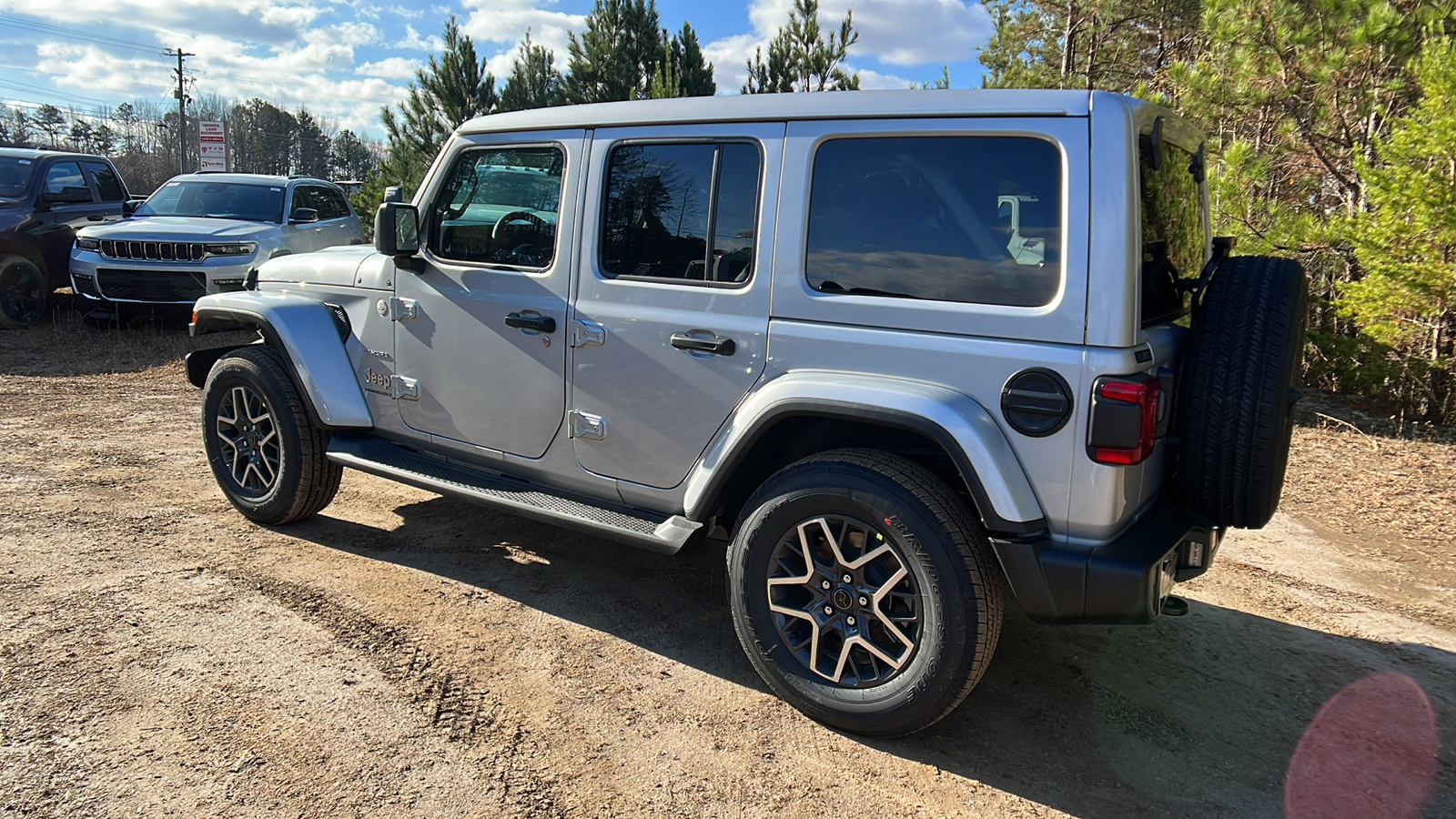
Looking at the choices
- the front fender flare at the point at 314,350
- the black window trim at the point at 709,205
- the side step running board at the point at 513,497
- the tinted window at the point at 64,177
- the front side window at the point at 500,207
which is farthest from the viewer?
the tinted window at the point at 64,177

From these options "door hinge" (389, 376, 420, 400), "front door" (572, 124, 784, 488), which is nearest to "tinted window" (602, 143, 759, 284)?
"front door" (572, 124, 784, 488)

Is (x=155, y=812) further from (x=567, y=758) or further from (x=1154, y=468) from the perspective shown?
(x=1154, y=468)

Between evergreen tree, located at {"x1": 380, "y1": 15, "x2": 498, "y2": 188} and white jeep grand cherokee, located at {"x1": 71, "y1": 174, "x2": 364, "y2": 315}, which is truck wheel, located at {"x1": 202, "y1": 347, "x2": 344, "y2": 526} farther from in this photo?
evergreen tree, located at {"x1": 380, "y1": 15, "x2": 498, "y2": 188}

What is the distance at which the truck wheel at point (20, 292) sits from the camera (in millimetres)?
9891

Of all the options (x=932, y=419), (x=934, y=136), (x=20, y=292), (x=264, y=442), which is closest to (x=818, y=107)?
(x=934, y=136)

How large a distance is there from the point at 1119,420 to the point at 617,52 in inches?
680

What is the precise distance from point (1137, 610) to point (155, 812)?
2760 mm

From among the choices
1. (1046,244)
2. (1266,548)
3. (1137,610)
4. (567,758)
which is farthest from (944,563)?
(1266,548)

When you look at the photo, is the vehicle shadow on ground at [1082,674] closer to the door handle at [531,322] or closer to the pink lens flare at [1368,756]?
the pink lens flare at [1368,756]

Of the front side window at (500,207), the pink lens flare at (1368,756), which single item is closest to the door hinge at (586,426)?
the front side window at (500,207)

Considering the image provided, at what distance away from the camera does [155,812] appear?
2.44 meters

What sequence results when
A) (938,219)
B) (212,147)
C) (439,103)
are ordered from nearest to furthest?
(938,219) → (439,103) → (212,147)

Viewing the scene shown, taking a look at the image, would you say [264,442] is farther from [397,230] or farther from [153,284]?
[153,284]

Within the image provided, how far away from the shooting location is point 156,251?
30.3 feet
